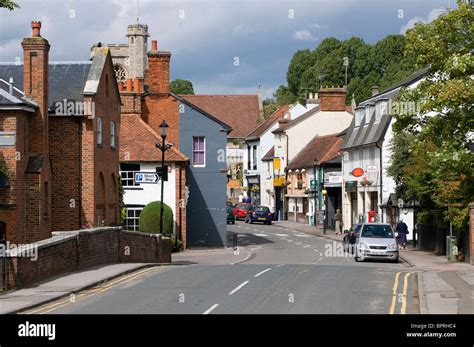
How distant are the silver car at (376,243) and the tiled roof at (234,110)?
249ft

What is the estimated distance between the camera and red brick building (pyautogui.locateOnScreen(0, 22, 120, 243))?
31594mm

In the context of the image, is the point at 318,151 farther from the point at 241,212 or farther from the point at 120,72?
the point at 120,72

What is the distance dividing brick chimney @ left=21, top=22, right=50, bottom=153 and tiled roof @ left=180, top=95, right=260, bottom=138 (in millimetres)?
77821

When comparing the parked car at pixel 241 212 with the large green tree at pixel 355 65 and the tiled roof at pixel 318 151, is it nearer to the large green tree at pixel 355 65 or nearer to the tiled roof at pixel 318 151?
the tiled roof at pixel 318 151

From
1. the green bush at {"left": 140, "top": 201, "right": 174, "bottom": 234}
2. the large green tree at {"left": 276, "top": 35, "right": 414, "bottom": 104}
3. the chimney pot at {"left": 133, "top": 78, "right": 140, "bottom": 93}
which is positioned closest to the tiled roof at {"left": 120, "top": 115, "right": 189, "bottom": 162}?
the chimney pot at {"left": 133, "top": 78, "right": 140, "bottom": 93}

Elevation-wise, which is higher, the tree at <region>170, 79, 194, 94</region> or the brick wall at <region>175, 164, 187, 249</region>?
the tree at <region>170, 79, 194, 94</region>

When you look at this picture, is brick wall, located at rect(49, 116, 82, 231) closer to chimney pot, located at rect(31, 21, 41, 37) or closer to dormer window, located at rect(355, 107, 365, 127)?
chimney pot, located at rect(31, 21, 41, 37)

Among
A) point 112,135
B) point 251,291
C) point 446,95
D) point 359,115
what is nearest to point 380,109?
point 359,115

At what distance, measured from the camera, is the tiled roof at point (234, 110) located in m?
112

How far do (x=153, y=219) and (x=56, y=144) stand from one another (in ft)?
34.3

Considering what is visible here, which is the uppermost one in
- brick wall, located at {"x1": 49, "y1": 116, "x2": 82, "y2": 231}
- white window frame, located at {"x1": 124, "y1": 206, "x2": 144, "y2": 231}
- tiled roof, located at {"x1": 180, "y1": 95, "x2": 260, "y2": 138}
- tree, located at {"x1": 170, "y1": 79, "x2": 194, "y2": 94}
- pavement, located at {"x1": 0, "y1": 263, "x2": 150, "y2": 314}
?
tree, located at {"x1": 170, "y1": 79, "x2": 194, "y2": 94}
